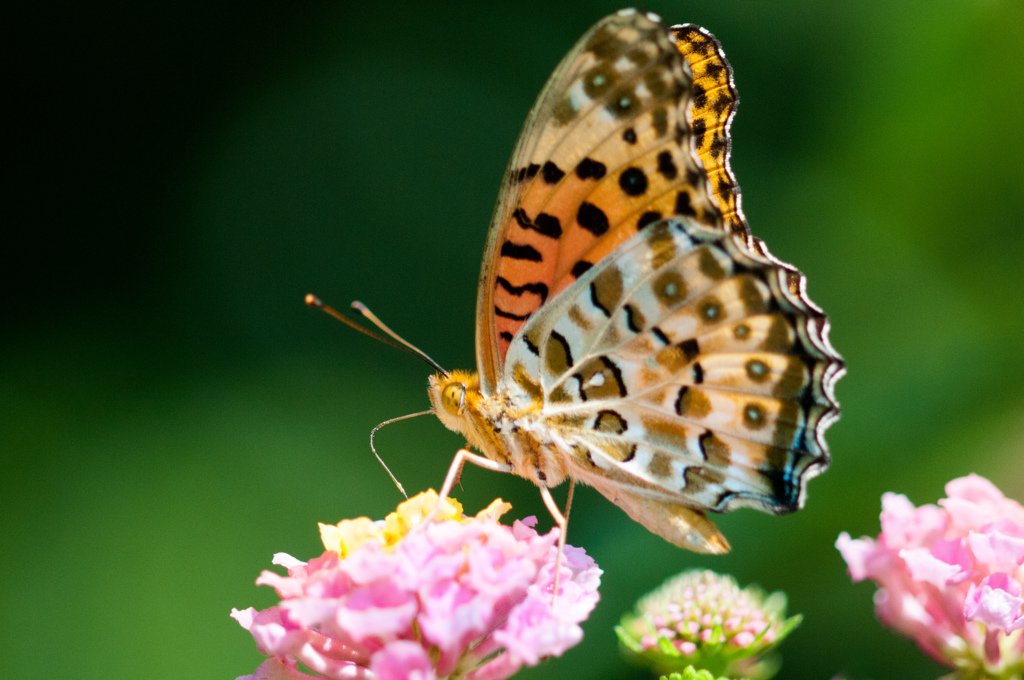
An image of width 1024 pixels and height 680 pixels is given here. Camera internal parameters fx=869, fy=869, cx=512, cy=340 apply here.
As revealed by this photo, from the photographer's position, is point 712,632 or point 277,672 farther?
point 712,632

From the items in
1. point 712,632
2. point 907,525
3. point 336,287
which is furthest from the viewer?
point 336,287

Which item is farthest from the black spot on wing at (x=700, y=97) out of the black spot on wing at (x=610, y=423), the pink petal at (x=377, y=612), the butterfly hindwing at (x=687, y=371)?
the pink petal at (x=377, y=612)

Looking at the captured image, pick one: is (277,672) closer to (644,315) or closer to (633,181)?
(644,315)

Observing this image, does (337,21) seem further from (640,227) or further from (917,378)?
(640,227)

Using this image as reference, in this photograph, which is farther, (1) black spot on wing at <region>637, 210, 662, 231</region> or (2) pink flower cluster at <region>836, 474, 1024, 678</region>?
(1) black spot on wing at <region>637, 210, 662, 231</region>

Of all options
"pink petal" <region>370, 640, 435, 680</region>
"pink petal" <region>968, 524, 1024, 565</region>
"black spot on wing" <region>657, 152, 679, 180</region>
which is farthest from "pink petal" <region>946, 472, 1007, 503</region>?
"pink petal" <region>370, 640, 435, 680</region>

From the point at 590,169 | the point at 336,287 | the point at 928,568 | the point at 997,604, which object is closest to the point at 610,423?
the point at 590,169

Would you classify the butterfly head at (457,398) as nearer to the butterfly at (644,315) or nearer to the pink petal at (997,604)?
the butterfly at (644,315)

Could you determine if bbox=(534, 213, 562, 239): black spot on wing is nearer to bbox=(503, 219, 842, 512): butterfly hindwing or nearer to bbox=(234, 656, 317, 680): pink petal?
bbox=(503, 219, 842, 512): butterfly hindwing

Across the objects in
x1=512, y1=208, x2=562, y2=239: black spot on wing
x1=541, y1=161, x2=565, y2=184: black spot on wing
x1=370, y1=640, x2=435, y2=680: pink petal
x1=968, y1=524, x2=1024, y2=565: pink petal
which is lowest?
x1=968, y1=524, x2=1024, y2=565: pink petal
